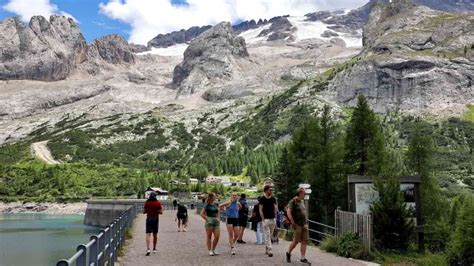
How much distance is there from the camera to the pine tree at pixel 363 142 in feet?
112

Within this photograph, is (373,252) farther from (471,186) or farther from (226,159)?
(226,159)

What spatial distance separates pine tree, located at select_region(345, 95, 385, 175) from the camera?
3428 cm

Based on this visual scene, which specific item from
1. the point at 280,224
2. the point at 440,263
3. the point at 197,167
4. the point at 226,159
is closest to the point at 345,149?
the point at 280,224

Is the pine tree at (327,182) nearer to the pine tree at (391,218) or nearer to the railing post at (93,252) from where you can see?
the pine tree at (391,218)

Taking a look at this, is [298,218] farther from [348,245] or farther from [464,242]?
[464,242]

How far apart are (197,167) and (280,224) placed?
5923 inches

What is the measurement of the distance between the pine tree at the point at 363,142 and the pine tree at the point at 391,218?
11.0 m

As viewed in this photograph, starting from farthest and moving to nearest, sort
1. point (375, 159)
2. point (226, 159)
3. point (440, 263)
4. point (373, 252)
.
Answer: point (226, 159) < point (375, 159) < point (373, 252) < point (440, 263)

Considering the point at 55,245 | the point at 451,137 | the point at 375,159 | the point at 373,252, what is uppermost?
the point at 451,137

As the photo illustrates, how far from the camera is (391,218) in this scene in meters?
22.8

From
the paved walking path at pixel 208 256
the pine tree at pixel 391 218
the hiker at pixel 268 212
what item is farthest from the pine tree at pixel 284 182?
the hiker at pixel 268 212

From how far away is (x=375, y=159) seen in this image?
3359 cm

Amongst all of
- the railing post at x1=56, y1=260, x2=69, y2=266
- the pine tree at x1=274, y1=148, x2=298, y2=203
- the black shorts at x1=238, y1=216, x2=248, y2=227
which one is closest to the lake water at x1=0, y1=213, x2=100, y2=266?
the pine tree at x1=274, y1=148, x2=298, y2=203

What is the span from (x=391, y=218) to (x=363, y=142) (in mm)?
13145
